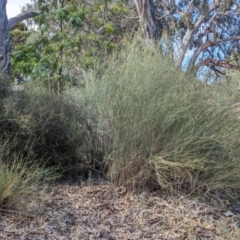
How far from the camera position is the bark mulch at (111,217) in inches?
168

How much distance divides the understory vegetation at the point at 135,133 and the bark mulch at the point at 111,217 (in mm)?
188

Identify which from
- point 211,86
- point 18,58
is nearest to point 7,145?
point 211,86

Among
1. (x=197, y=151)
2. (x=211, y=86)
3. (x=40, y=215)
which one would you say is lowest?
(x=40, y=215)

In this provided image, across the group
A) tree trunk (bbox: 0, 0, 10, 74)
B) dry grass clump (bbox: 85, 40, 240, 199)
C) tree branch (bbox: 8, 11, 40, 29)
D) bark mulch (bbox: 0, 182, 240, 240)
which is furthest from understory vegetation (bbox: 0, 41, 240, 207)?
tree branch (bbox: 8, 11, 40, 29)

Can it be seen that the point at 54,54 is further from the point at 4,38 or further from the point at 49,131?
the point at 49,131

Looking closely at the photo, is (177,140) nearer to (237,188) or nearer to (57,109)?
(237,188)

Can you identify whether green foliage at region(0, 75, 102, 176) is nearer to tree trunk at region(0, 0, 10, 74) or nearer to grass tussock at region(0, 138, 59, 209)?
grass tussock at region(0, 138, 59, 209)

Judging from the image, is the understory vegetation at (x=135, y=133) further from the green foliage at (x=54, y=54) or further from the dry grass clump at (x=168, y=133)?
the green foliage at (x=54, y=54)

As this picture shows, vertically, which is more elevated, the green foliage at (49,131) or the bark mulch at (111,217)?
the green foliage at (49,131)

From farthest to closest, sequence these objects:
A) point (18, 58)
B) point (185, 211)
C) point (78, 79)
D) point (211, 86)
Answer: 1. point (18, 58)
2. point (78, 79)
3. point (211, 86)
4. point (185, 211)

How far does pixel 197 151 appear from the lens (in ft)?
16.4

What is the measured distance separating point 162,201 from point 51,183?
4.49 feet

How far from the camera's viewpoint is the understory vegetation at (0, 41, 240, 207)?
500 cm

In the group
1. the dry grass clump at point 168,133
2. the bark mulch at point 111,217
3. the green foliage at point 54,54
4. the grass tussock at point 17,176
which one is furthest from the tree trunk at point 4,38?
the bark mulch at point 111,217
